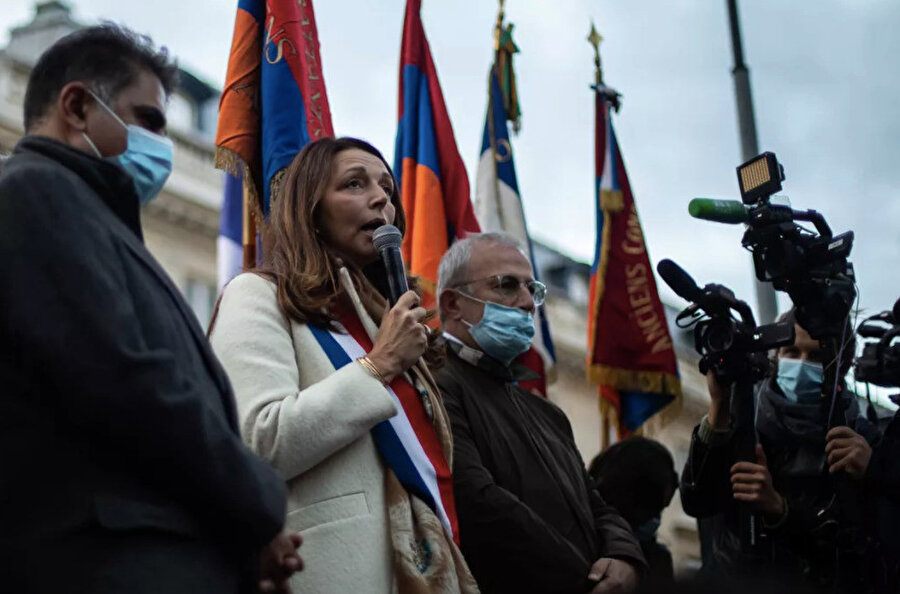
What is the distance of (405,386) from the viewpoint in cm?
351

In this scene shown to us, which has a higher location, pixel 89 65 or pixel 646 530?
pixel 89 65

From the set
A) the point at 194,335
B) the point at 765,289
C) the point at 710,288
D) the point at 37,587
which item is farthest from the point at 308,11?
the point at 37,587

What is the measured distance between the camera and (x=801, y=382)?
4941mm

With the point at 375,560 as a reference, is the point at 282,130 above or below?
above

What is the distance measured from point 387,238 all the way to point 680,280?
113 cm

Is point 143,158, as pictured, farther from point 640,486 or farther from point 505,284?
point 640,486

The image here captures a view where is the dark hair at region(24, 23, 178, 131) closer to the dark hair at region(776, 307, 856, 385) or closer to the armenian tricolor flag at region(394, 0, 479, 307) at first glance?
the dark hair at region(776, 307, 856, 385)

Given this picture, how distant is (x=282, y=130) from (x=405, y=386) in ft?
6.29

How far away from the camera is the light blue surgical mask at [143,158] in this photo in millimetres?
2719

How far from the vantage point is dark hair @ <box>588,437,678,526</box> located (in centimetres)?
547

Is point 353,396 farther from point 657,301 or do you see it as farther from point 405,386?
point 657,301

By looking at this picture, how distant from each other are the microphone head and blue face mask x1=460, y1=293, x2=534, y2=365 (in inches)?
35.7

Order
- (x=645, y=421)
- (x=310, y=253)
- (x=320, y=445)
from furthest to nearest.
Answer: (x=645, y=421)
(x=310, y=253)
(x=320, y=445)

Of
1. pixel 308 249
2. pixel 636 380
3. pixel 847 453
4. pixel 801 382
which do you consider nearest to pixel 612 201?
pixel 636 380
